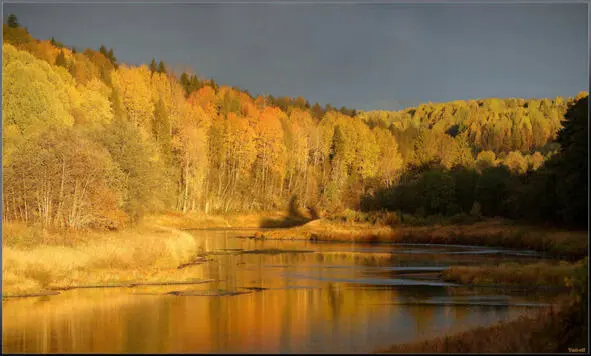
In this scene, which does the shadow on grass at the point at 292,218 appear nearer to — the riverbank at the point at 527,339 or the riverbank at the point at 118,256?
the riverbank at the point at 118,256

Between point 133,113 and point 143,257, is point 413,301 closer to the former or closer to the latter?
point 143,257

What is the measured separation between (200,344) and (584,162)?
1561 inches

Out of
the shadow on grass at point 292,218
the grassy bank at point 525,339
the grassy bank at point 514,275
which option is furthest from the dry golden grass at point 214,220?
the grassy bank at point 525,339

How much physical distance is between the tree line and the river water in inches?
453

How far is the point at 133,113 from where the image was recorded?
356 feet

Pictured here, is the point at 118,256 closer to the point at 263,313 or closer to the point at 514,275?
the point at 263,313

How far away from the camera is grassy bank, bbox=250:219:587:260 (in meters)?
54.8

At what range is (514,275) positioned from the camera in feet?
124

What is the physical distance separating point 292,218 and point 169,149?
81.1ft

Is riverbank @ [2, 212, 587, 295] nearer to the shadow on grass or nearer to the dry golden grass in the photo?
the dry golden grass

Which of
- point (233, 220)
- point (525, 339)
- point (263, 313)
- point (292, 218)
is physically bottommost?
point (263, 313)

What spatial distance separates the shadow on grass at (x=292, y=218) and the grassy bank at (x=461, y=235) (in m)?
22.0

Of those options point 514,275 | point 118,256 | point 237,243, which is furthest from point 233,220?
point 514,275

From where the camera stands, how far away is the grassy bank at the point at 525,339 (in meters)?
19.1
